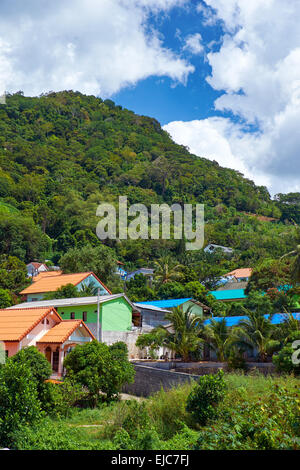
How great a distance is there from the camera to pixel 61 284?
36750mm

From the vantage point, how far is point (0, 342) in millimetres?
20188

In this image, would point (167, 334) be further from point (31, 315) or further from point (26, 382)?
point (26, 382)

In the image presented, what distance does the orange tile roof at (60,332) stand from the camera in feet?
67.7

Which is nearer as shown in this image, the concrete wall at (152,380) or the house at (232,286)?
the concrete wall at (152,380)

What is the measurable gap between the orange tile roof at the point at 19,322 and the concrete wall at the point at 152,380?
5523 mm

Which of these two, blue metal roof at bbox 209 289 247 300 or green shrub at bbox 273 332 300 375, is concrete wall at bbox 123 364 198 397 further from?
blue metal roof at bbox 209 289 247 300

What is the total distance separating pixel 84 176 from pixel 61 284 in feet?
203

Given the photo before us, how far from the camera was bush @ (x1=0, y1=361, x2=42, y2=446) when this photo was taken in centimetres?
1045

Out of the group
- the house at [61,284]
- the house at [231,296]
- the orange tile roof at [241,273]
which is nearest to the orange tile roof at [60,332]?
the house at [61,284]

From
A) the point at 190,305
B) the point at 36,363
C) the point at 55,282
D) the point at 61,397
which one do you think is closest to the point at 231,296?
the point at 190,305

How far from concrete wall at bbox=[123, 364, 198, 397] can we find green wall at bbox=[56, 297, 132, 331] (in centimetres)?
763

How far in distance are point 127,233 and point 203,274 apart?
20301mm

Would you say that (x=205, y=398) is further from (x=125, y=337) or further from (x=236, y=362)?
(x=125, y=337)

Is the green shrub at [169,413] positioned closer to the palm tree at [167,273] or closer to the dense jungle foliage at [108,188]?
the dense jungle foliage at [108,188]
